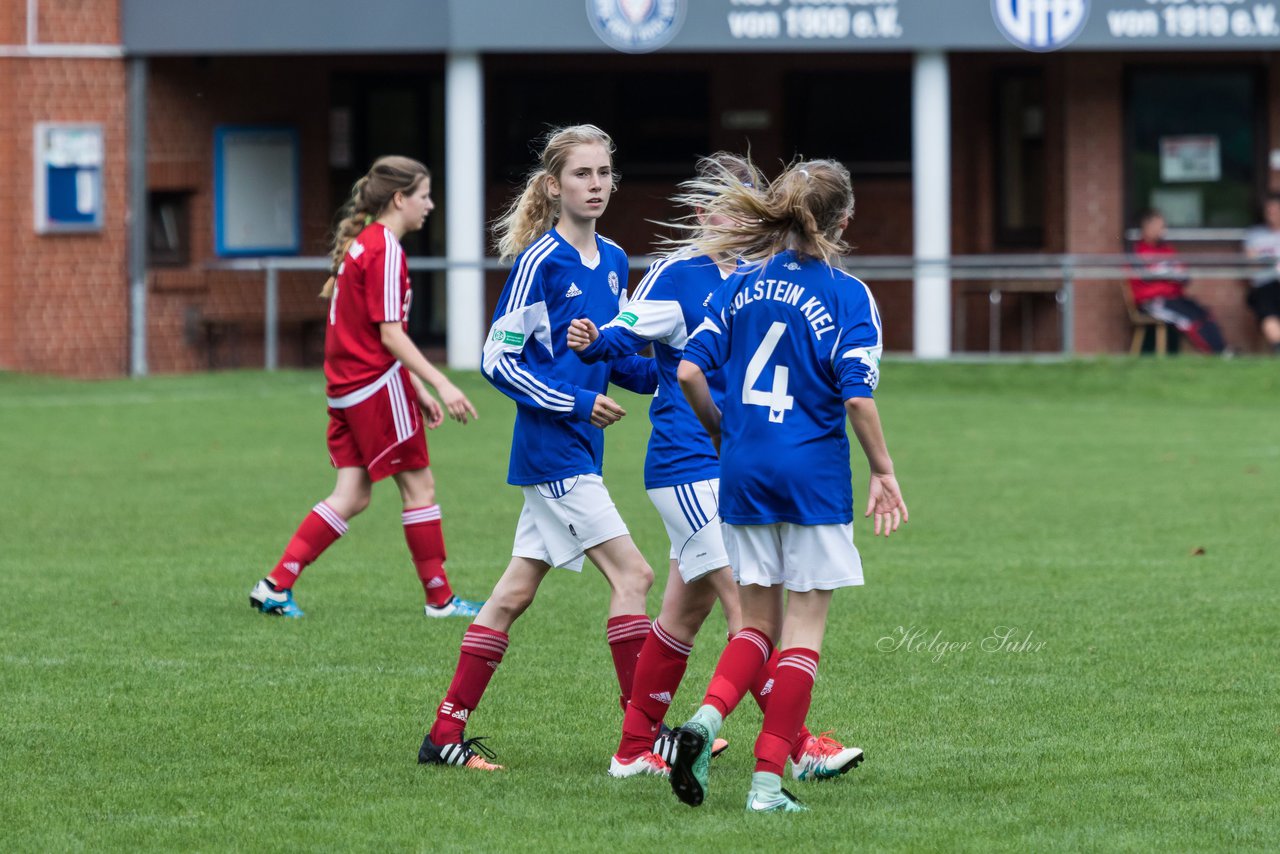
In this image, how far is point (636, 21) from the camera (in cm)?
2220

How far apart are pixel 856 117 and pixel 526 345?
20287mm

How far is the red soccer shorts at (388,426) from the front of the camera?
8.79 metres

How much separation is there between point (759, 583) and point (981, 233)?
2060 cm

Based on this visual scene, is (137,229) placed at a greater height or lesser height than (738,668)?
greater

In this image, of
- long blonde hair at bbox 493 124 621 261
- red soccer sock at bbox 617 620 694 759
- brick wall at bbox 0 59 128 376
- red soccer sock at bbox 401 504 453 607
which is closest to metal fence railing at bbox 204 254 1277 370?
brick wall at bbox 0 59 128 376

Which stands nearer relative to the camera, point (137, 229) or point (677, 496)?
point (677, 496)

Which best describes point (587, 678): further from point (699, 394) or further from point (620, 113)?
point (620, 113)

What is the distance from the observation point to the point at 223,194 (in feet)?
79.6

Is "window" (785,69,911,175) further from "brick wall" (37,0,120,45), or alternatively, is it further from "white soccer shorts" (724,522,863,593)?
"white soccer shorts" (724,522,863,593)

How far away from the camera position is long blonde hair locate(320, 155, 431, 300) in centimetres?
866

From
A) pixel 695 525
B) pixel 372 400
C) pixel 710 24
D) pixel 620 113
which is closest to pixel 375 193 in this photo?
pixel 372 400

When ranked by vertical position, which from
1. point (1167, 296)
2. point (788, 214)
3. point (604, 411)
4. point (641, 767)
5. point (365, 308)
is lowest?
point (641, 767)

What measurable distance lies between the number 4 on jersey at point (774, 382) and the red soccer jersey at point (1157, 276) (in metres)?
17.9

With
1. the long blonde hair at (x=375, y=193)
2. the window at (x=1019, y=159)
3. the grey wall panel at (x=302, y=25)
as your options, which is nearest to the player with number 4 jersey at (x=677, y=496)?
the long blonde hair at (x=375, y=193)
